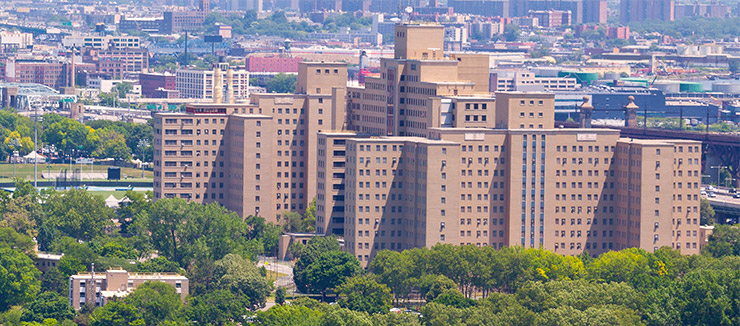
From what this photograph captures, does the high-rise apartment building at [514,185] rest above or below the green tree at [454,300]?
above

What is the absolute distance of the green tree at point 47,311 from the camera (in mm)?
157500

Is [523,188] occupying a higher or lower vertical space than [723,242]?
higher

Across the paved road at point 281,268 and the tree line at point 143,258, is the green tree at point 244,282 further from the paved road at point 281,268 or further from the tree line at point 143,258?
the paved road at point 281,268

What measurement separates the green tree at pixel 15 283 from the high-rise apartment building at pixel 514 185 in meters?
27.0

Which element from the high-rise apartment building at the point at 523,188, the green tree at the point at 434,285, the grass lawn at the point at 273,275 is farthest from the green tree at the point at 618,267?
the grass lawn at the point at 273,275

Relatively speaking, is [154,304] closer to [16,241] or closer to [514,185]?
[16,241]

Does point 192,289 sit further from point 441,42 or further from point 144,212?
point 441,42

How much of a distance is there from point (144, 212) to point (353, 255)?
23174 millimetres

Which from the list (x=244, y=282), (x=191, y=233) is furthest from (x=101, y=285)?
(x=191, y=233)

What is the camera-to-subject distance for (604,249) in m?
183

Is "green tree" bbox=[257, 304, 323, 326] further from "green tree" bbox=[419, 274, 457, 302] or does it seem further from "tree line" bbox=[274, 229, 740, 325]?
"green tree" bbox=[419, 274, 457, 302]

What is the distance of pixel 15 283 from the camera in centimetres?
16738

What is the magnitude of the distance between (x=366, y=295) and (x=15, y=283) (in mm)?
27272

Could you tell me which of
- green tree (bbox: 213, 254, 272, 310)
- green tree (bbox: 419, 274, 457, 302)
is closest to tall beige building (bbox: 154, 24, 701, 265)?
green tree (bbox: 419, 274, 457, 302)
